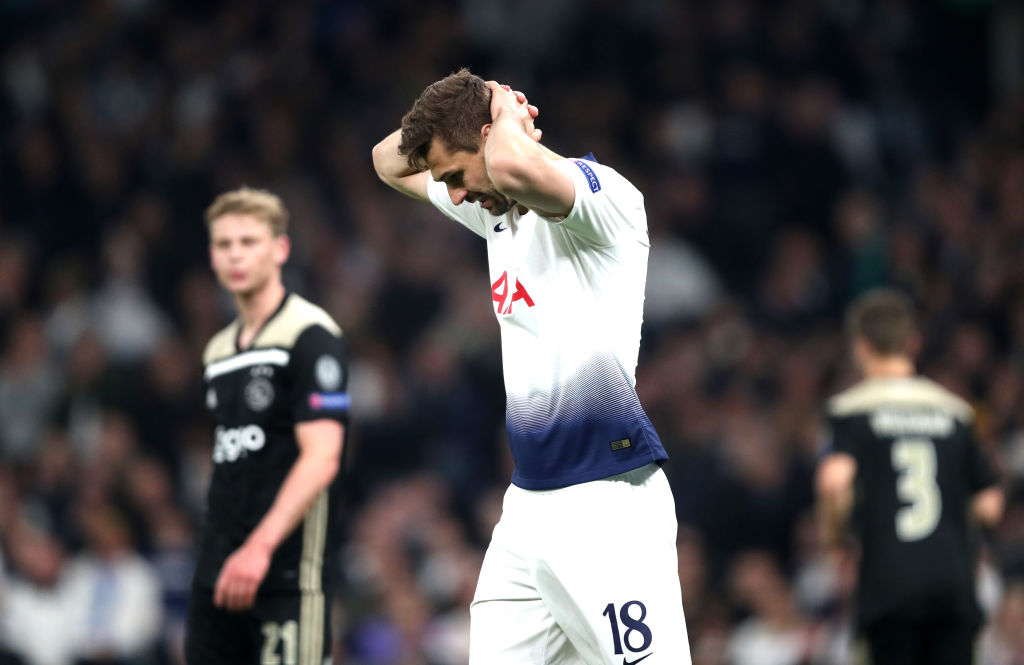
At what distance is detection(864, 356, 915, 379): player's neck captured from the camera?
23.5 ft

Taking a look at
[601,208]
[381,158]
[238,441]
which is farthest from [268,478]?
[601,208]

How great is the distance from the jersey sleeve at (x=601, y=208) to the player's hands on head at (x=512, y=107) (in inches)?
5.3

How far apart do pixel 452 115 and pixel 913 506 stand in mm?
3645

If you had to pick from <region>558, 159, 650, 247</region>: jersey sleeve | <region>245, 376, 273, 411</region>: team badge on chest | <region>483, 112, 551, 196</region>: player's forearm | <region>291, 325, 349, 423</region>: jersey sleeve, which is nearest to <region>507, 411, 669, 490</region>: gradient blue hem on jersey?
<region>558, 159, 650, 247</region>: jersey sleeve

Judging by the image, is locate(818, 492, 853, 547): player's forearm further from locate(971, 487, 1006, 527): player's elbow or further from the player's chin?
the player's chin

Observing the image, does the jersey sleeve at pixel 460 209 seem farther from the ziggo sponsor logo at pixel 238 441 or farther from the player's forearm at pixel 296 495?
the ziggo sponsor logo at pixel 238 441

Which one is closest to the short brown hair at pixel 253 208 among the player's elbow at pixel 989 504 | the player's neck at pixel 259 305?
the player's neck at pixel 259 305

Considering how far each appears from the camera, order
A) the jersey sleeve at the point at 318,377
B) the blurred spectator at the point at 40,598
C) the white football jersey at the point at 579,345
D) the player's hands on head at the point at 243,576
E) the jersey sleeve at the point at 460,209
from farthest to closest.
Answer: the blurred spectator at the point at 40,598
the jersey sleeve at the point at 318,377
the player's hands on head at the point at 243,576
the jersey sleeve at the point at 460,209
the white football jersey at the point at 579,345

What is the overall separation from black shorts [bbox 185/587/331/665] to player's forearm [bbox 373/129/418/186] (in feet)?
5.20

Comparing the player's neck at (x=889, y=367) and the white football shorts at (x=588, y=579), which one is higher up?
the player's neck at (x=889, y=367)

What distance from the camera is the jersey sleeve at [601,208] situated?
14.1 feet

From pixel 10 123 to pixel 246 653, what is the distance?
29.7 ft

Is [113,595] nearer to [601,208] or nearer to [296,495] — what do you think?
[296,495]

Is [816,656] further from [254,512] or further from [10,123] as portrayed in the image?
[10,123]
